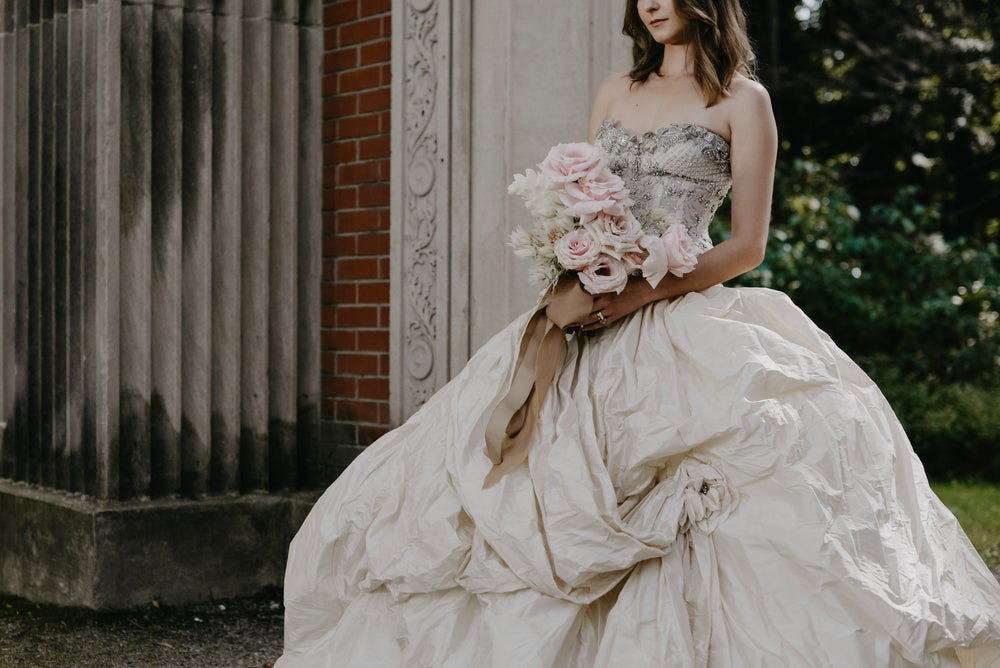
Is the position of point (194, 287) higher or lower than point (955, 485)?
higher

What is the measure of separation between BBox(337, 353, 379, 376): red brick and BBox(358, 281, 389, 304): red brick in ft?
0.75

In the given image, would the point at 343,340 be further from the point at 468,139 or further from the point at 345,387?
the point at 468,139

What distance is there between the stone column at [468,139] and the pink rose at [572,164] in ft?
3.82

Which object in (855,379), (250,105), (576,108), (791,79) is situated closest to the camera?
(855,379)

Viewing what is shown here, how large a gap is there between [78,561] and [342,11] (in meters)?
2.49

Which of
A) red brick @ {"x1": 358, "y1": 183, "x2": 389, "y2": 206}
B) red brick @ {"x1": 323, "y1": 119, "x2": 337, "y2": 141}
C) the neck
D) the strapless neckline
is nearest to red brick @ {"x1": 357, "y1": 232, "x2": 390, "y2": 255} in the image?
red brick @ {"x1": 358, "y1": 183, "x2": 389, "y2": 206}

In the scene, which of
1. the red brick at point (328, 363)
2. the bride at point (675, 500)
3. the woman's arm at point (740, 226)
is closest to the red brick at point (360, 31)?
the red brick at point (328, 363)

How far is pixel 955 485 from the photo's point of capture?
27.4 feet

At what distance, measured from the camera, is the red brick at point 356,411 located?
15.0ft

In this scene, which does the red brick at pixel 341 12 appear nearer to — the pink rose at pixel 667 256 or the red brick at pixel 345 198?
the red brick at pixel 345 198

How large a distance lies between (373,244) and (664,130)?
6.07 ft

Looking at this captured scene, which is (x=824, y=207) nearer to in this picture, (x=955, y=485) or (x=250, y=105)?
(x=955, y=485)

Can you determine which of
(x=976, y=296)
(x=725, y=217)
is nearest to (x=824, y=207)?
(x=725, y=217)

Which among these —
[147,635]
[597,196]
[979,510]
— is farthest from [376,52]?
[979,510]
